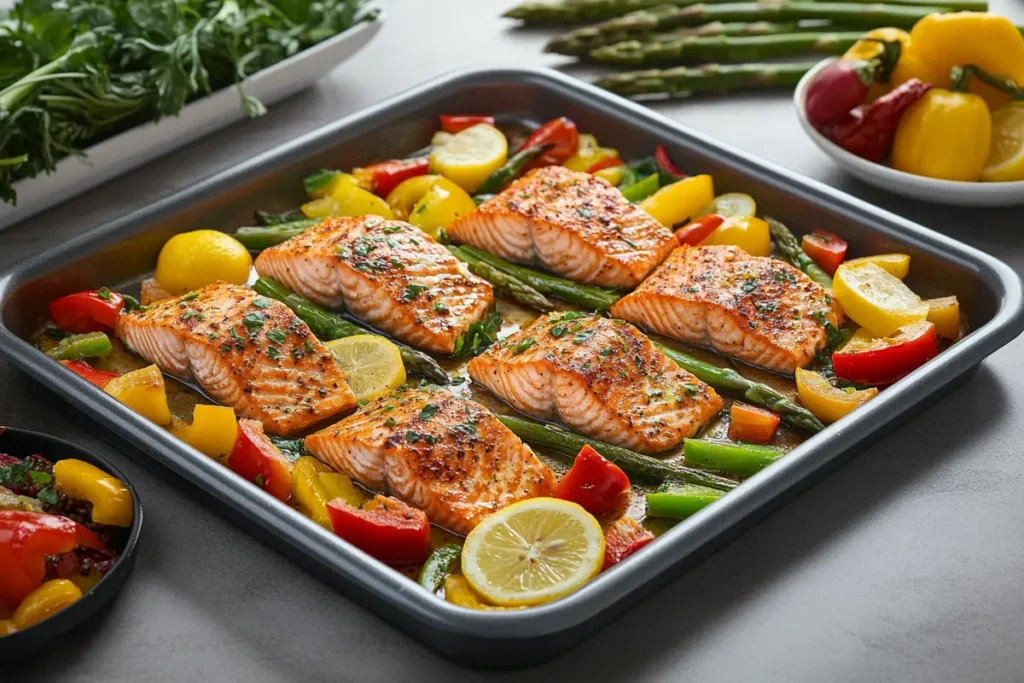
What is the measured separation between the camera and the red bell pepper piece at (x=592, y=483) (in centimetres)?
409

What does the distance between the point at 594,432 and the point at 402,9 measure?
457 cm

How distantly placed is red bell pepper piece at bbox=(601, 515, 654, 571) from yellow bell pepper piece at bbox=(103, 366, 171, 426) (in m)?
1.69

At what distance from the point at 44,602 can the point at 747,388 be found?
8.41 feet

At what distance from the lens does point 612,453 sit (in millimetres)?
4375

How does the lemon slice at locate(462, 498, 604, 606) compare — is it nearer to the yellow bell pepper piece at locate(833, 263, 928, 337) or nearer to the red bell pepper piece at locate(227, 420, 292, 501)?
the red bell pepper piece at locate(227, 420, 292, 501)

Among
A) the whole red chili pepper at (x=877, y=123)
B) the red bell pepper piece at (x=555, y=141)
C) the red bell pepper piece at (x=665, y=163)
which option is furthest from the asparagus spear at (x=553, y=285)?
the whole red chili pepper at (x=877, y=123)

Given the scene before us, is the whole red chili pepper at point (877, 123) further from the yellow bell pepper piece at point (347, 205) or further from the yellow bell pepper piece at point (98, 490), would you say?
the yellow bell pepper piece at point (98, 490)

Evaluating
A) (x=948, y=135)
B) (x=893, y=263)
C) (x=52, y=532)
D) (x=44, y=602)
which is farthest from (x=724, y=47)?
(x=44, y=602)

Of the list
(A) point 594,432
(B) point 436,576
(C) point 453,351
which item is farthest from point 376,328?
(B) point 436,576

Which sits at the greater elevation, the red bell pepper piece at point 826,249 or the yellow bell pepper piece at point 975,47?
the yellow bell pepper piece at point 975,47

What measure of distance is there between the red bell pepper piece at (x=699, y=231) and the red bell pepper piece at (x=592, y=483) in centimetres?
169

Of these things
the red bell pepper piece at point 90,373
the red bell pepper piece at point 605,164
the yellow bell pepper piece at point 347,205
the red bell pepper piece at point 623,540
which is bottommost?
the red bell pepper piece at point 623,540

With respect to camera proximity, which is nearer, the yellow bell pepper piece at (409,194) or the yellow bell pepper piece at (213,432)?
the yellow bell pepper piece at (213,432)

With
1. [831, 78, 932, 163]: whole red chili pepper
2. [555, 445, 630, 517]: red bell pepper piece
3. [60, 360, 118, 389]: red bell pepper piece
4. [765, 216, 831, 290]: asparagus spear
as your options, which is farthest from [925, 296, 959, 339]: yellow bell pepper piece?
[60, 360, 118, 389]: red bell pepper piece
